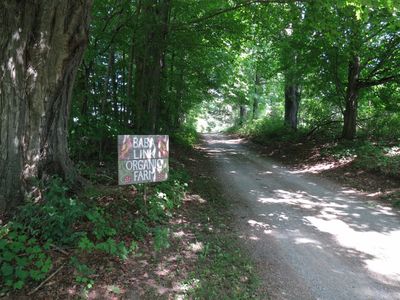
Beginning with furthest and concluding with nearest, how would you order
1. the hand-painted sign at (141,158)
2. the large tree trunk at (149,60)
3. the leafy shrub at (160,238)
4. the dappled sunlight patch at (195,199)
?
the large tree trunk at (149,60)
the dappled sunlight patch at (195,199)
the hand-painted sign at (141,158)
the leafy shrub at (160,238)

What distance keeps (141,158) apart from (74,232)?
1507 millimetres

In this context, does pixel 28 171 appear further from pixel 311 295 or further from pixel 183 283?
pixel 311 295

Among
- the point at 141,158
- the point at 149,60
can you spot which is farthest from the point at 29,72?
the point at 149,60

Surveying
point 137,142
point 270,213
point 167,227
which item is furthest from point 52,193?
point 270,213

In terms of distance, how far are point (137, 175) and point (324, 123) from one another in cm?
1397

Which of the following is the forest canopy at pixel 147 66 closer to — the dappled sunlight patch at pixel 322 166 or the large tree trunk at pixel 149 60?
the large tree trunk at pixel 149 60

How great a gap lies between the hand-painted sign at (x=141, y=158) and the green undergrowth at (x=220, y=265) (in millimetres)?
1205

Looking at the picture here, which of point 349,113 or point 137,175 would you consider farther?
point 349,113

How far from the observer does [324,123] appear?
17.3m

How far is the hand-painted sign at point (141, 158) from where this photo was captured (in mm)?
5160

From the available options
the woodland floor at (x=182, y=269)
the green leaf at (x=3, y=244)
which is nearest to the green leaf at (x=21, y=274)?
the woodland floor at (x=182, y=269)

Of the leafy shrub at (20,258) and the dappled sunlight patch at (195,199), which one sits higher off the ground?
the leafy shrub at (20,258)

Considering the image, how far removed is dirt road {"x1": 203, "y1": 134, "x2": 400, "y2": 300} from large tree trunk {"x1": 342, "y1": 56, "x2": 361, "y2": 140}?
5.62m

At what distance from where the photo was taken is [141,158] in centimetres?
543
